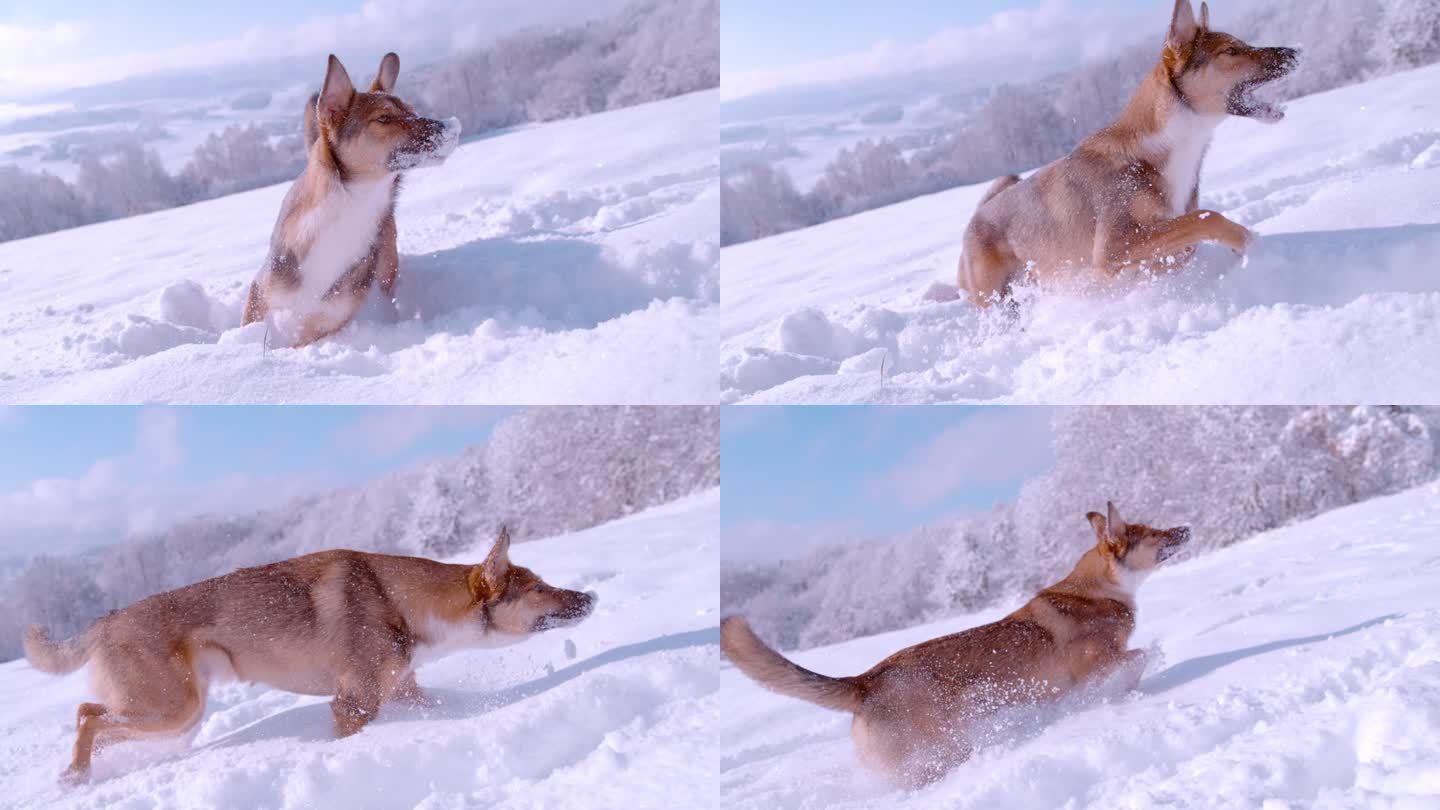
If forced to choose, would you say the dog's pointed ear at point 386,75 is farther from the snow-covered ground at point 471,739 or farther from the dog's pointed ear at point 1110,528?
the dog's pointed ear at point 1110,528

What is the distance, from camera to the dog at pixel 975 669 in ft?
13.4

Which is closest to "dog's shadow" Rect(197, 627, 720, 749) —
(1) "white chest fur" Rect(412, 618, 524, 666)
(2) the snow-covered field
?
(1) "white chest fur" Rect(412, 618, 524, 666)

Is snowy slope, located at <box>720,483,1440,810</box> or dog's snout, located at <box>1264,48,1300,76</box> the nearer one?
snowy slope, located at <box>720,483,1440,810</box>

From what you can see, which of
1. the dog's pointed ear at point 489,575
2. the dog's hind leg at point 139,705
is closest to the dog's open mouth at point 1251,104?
the dog's pointed ear at point 489,575

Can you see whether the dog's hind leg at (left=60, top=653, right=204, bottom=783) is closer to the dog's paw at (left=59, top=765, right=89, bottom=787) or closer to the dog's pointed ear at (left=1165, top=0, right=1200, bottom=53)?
the dog's paw at (left=59, top=765, right=89, bottom=787)

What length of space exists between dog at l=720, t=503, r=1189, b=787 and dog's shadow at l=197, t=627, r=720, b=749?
0.80 m

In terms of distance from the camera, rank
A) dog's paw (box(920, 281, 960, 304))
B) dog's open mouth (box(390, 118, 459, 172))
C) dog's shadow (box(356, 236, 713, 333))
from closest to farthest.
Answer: dog's open mouth (box(390, 118, 459, 172))
dog's shadow (box(356, 236, 713, 333))
dog's paw (box(920, 281, 960, 304))

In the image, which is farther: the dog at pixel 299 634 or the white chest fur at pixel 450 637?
the white chest fur at pixel 450 637

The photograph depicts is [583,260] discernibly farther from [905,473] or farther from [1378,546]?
[1378,546]

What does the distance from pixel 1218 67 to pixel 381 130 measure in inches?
139

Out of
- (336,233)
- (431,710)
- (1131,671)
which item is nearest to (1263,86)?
(1131,671)

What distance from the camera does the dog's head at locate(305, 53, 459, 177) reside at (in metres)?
4.68

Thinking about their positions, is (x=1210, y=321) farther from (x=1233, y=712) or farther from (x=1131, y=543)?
(x=1233, y=712)

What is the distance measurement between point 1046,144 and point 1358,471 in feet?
9.44
